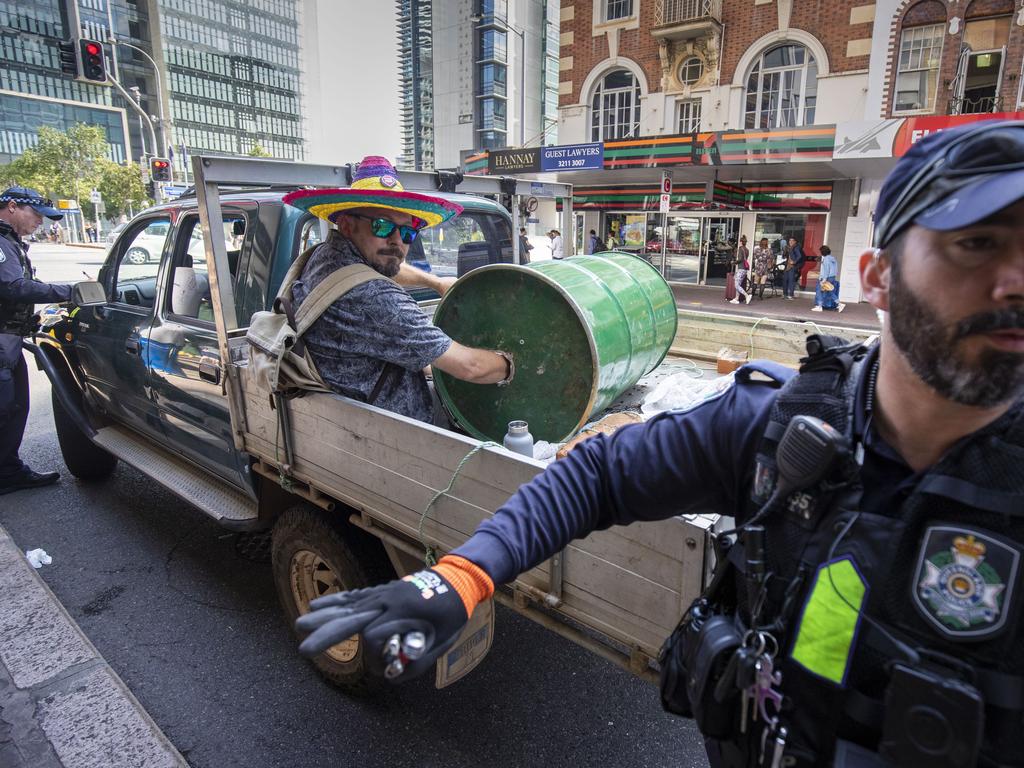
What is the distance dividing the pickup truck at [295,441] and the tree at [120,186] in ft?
167

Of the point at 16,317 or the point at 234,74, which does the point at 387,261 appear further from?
the point at 234,74

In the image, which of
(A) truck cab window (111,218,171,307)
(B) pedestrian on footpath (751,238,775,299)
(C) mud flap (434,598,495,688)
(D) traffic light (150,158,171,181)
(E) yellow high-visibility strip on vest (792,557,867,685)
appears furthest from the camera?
(B) pedestrian on footpath (751,238,775,299)

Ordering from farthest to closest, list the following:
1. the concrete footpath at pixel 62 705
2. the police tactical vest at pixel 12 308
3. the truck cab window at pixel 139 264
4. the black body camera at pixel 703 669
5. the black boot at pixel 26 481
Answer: the black boot at pixel 26 481
the police tactical vest at pixel 12 308
the truck cab window at pixel 139 264
the concrete footpath at pixel 62 705
the black body camera at pixel 703 669

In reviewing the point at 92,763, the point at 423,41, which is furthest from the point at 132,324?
the point at 423,41

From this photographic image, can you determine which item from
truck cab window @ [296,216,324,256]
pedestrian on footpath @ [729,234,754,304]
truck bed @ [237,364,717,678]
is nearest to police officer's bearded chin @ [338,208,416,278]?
truck bed @ [237,364,717,678]

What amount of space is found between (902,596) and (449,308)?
8.57ft

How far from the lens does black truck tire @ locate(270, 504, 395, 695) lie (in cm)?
279

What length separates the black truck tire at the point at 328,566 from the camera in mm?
2791

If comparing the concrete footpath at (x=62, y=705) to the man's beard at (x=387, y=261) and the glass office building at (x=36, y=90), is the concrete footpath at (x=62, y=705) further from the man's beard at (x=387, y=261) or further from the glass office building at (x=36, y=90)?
the glass office building at (x=36, y=90)

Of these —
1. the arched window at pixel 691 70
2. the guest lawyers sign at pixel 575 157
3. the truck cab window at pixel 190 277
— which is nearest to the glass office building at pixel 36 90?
the arched window at pixel 691 70

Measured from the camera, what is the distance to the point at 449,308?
334 centimetres

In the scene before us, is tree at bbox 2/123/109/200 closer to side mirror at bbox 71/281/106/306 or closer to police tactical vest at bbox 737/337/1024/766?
side mirror at bbox 71/281/106/306

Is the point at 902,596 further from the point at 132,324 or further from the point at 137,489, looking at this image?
the point at 137,489

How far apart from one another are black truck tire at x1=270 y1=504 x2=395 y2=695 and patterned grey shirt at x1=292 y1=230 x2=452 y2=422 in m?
0.61
